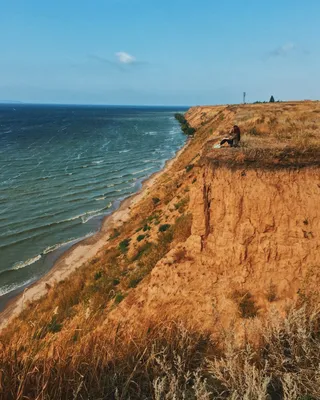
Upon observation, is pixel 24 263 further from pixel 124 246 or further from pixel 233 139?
pixel 233 139

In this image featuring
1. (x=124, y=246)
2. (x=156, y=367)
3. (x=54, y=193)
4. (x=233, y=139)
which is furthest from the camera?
(x=54, y=193)

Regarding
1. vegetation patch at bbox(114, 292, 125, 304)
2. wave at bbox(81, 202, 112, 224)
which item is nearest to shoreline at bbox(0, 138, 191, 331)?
wave at bbox(81, 202, 112, 224)

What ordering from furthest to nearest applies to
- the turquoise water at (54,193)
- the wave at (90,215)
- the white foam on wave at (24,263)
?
the wave at (90,215) → the turquoise water at (54,193) → the white foam on wave at (24,263)

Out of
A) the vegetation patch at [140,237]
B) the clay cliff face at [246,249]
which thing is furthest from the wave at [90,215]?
the clay cliff face at [246,249]

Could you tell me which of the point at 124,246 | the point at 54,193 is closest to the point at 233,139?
the point at 124,246

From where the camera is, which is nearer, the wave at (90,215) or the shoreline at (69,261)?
the shoreline at (69,261)

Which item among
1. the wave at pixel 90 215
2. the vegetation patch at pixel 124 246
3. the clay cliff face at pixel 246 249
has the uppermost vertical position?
the clay cliff face at pixel 246 249

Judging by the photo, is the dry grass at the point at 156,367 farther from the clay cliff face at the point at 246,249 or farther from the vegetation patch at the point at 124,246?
the vegetation patch at the point at 124,246

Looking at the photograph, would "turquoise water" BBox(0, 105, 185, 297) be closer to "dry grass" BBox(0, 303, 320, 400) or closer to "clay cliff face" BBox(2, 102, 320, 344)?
"clay cliff face" BBox(2, 102, 320, 344)

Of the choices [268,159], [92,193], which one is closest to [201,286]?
[268,159]
